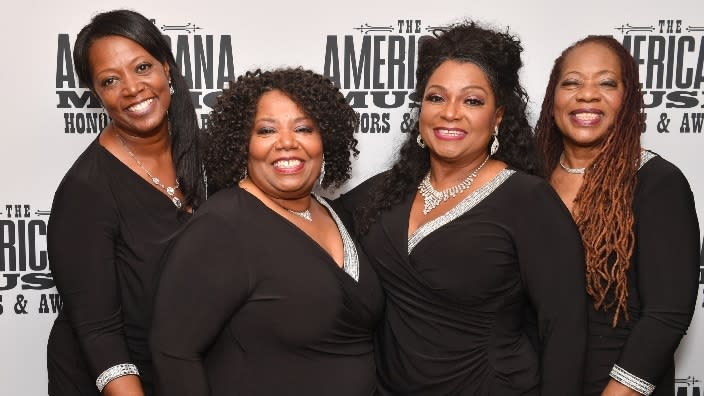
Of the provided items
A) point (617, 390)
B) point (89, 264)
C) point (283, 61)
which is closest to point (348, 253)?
point (89, 264)

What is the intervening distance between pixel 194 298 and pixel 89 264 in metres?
0.37

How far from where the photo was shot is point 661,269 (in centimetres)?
148

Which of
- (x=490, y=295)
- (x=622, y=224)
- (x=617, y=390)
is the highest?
(x=622, y=224)

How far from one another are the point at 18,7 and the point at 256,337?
4.41ft

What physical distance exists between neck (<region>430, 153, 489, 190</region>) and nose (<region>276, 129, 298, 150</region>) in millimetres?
374

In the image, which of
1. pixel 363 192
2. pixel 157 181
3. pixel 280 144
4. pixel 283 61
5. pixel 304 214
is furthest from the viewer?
pixel 283 61

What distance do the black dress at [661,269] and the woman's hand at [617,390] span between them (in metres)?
0.02

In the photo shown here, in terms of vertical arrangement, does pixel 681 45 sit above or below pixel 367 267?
above

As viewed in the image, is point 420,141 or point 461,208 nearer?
point 461,208

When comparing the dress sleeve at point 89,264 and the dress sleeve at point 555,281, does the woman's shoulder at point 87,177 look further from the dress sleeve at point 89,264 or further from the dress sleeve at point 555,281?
the dress sleeve at point 555,281

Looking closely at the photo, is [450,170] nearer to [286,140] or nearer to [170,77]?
[286,140]

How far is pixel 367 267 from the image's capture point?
1.47 m

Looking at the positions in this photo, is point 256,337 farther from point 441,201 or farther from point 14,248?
point 14,248

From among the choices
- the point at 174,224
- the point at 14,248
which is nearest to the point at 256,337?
the point at 174,224
